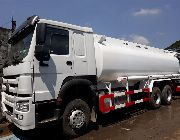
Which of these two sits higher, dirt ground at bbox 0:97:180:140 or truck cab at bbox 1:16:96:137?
truck cab at bbox 1:16:96:137

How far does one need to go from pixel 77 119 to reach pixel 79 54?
178 centimetres

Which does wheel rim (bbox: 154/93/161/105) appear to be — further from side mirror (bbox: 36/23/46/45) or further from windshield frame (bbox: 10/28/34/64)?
side mirror (bbox: 36/23/46/45)

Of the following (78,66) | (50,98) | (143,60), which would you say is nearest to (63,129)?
(50,98)

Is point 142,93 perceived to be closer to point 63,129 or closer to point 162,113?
point 162,113

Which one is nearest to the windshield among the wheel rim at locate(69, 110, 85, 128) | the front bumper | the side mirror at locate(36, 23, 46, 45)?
Answer: the side mirror at locate(36, 23, 46, 45)

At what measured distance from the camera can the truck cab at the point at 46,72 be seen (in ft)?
19.6

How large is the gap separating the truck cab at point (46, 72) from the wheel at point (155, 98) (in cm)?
411

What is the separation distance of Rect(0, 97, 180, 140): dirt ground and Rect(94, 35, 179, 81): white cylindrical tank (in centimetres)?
155

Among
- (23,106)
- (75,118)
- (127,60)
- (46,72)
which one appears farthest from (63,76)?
(127,60)

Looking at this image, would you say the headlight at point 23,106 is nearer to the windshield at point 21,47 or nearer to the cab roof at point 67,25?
the windshield at point 21,47

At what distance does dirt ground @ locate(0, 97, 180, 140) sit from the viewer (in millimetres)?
7004

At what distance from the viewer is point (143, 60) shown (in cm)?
1016

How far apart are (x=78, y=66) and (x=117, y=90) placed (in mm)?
2500

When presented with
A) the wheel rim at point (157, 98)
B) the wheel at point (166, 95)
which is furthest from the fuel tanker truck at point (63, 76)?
the wheel at point (166, 95)
